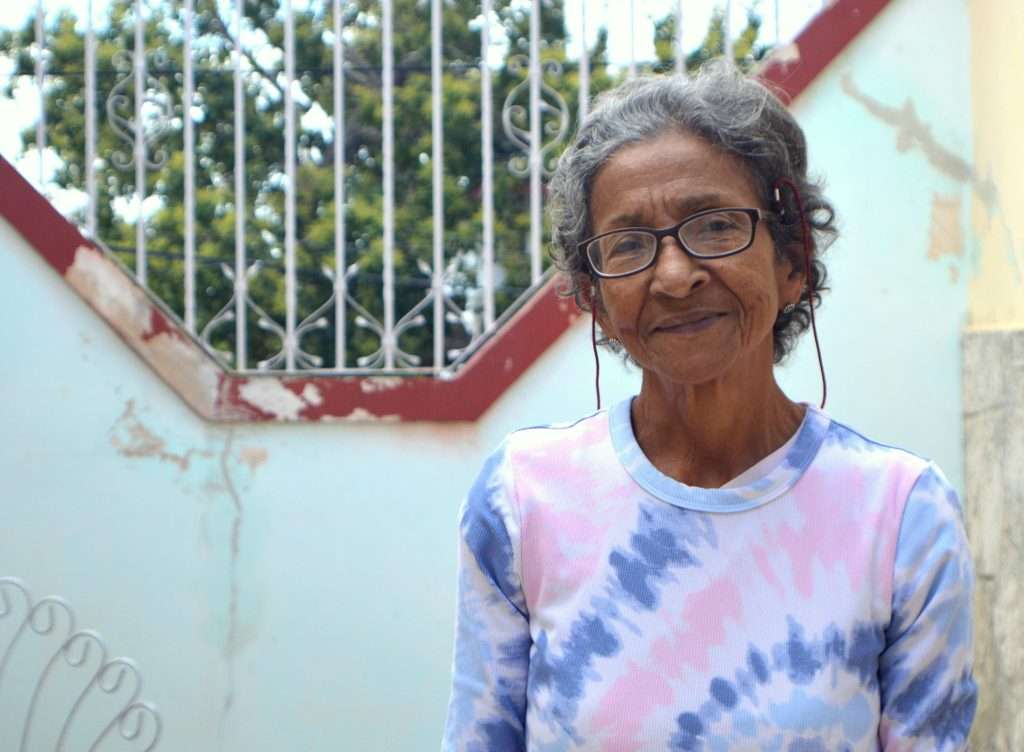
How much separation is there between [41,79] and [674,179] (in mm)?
2626

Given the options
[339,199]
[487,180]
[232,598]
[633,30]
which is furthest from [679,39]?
[232,598]

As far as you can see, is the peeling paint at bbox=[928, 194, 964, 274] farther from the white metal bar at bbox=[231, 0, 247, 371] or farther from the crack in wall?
the crack in wall

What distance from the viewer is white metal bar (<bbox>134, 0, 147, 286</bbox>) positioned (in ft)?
12.2

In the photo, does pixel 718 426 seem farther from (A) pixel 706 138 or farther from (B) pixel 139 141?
(B) pixel 139 141

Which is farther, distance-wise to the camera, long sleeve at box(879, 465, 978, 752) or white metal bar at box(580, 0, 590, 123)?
white metal bar at box(580, 0, 590, 123)

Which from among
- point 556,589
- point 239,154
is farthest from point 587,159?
point 239,154

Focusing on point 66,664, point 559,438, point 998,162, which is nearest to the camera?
point 559,438

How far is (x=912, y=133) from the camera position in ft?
11.9

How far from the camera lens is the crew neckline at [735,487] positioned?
5.44 feet

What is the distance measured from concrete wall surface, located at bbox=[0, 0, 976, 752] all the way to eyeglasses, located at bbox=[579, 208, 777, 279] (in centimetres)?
194

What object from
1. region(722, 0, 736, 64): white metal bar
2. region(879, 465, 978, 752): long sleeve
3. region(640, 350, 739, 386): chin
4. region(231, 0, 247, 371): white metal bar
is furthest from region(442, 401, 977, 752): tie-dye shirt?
region(722, 0, 736, 64): white metal bar

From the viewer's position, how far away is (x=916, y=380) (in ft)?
11.9

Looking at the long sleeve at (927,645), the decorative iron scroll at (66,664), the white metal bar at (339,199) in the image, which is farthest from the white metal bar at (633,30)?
the long sleeve at (927,645)

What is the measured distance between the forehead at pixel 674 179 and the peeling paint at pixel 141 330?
2.17 meters
